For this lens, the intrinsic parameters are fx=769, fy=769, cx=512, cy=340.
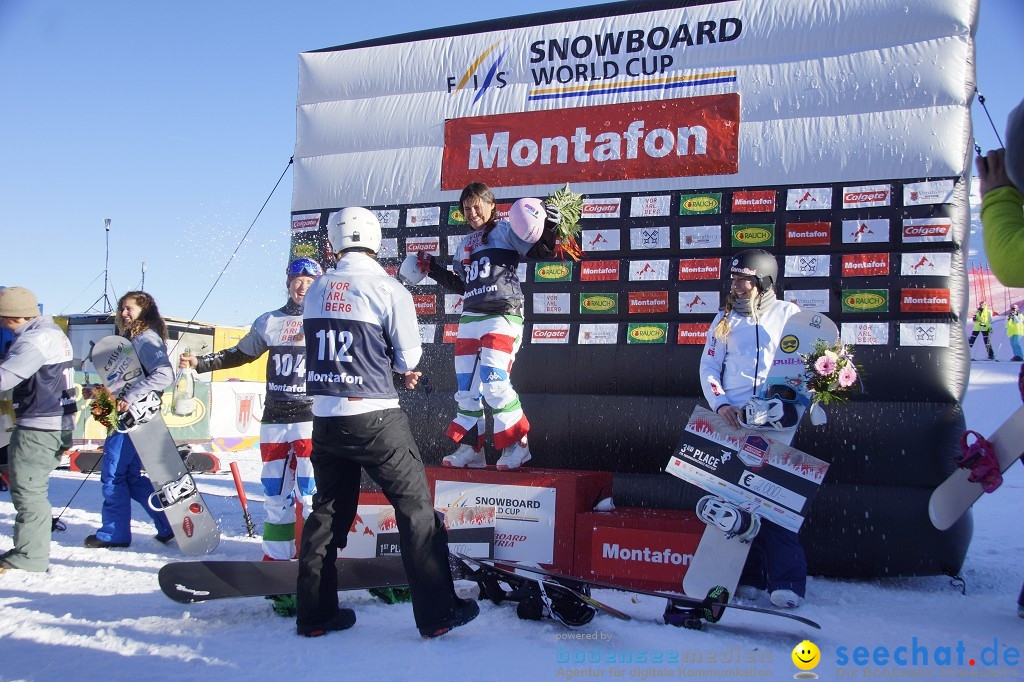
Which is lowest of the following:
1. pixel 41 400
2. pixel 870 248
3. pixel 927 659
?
pixel 927 659

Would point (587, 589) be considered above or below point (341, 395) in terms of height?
below

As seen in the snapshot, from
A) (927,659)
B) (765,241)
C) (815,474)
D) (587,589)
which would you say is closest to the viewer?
(927,659)

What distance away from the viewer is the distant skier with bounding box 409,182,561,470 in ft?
15.5

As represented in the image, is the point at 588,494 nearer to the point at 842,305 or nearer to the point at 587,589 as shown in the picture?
the point at 587,589

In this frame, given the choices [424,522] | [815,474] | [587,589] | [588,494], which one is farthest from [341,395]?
[815,474]

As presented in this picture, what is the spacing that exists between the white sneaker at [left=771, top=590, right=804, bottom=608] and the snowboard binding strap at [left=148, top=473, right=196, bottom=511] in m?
3.84

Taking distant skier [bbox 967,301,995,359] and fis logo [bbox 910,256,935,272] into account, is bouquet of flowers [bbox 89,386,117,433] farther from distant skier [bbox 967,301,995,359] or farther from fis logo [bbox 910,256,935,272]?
distant skier [bbox 967,301,995,359]

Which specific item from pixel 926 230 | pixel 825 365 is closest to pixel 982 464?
pixel 825 365

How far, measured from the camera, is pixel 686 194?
215 inches

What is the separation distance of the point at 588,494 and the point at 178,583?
2.35 m

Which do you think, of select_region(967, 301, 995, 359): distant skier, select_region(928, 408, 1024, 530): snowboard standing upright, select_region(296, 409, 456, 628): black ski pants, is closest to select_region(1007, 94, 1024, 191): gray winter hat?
select_region(928, 408, 1024, 530): snowboard standing upright

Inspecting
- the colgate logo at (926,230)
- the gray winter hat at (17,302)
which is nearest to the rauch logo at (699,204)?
the colgate logo at (926,230)

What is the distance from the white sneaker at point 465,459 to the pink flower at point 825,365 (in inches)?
85.4

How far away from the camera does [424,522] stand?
3.24 metres
